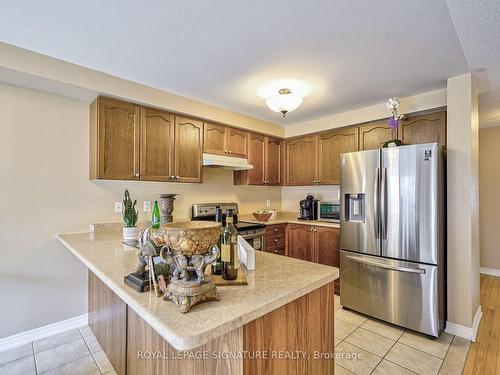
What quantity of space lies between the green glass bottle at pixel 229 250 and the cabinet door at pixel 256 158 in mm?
2602

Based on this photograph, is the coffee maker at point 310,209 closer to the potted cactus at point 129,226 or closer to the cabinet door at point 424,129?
the cabinet door at point 424,129

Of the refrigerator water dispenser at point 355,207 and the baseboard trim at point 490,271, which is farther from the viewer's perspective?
the baseboard trim at point 490,271

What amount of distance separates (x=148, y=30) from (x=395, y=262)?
2812mm

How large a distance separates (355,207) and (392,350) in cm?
130

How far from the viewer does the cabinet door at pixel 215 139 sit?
3.27 m

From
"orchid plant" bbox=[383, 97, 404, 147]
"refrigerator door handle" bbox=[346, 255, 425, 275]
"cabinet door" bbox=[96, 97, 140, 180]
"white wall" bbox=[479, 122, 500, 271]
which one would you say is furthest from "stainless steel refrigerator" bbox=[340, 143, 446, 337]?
"white wall" bbox=[479, 122, 500, 271]

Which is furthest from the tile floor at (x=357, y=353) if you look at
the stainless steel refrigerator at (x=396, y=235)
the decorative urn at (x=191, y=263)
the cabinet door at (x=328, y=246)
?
the decorative urn at (x=191, y=263)

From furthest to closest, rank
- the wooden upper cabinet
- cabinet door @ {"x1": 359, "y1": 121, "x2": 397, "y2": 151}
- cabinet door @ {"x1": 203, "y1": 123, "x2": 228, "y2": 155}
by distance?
cabinet door @ {"x1": 203, "y1": 123, "x2": 228, "y2": 155} → cabinet door @ {"x1": 359, "y1": 121, "x2": 397, "y2": 151} → the wooden upper cabinet

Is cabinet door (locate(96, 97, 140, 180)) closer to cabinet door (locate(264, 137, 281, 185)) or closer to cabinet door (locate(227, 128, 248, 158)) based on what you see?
cabinet door (locate(227, 128, 248, 158))

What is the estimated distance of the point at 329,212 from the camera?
3.71 metres

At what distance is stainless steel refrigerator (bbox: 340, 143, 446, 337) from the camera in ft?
7.52

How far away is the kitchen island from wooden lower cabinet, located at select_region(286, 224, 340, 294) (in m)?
1.87

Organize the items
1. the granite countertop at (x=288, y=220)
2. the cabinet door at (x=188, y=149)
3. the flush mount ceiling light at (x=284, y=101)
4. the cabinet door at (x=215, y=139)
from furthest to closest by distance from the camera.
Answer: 1. the granite countertop at (x=288, y=220)
2. the cabinet door at (x=215, y=139)
3. the cabinet door at (x=188, y=149)
4. the flush mount ceiling light at (x=284, y=101)

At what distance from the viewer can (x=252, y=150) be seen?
381cm
